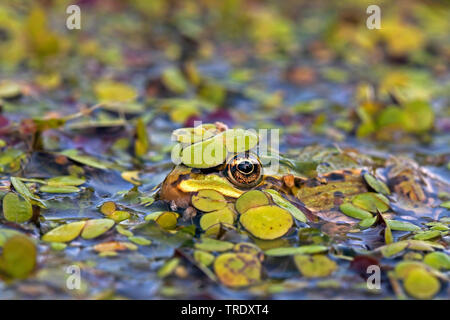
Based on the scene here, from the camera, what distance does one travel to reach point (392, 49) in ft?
26.1

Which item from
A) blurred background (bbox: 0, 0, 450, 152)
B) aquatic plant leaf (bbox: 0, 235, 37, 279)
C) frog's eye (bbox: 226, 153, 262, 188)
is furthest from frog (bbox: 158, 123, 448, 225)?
blurred background (bbox: 0, 0, 450, 152)

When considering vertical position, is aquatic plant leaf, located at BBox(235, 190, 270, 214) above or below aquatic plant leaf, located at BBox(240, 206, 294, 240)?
above

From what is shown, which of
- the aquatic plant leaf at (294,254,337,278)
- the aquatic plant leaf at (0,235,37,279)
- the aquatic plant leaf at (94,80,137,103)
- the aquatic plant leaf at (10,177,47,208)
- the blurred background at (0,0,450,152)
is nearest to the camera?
the aquatic plant leaf at (0,235,37,279)

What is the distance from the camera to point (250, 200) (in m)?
3.44

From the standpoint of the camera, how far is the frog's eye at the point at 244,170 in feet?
11.4

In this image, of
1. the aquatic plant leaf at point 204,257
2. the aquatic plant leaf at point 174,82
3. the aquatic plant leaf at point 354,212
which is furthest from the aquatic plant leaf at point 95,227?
the aquatic plant leaf at point 174,82

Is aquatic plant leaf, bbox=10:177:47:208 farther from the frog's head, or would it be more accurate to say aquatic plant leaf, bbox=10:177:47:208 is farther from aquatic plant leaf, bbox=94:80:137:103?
aquatic plant leaf, bbox=94:80:137:103

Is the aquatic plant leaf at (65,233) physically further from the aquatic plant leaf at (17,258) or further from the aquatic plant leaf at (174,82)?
the aquatic plant leaf at (174,82)

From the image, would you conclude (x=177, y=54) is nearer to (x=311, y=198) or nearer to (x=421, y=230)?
(x=311, y=198)

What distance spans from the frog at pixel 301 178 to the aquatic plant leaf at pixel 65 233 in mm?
604

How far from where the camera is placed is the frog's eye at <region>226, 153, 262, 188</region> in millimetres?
3461

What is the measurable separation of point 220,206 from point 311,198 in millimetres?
737

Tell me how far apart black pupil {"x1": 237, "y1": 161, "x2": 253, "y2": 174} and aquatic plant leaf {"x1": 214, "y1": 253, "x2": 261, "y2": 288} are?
599 mm

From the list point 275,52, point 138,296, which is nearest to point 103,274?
point 138,296
